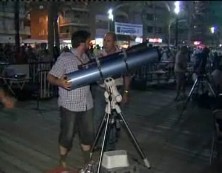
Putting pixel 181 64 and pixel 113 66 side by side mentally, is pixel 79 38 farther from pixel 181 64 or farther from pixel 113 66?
pixel 181 64

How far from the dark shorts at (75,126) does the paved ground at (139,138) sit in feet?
1.77

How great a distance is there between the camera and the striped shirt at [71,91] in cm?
405

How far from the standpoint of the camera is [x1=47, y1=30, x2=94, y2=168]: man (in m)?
4.06

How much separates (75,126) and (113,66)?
3.51ft

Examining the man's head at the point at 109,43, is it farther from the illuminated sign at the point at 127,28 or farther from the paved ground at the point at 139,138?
the paved ground at the point at 139,138

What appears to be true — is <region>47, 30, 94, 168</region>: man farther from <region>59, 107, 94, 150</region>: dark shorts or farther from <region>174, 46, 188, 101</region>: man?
<region>174, 46, 188, 101</region>: man

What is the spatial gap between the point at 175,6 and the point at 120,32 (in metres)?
4.43

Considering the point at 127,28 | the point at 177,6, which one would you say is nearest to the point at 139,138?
the point at 127,28

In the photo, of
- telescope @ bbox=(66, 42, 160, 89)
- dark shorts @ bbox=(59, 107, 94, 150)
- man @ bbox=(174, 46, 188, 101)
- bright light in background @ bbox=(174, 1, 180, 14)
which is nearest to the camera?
bright light in background @ bbox=(174, 1, 180, 14)

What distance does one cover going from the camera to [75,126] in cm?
429

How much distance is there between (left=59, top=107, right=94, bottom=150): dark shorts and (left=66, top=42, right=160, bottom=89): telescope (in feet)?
2.35

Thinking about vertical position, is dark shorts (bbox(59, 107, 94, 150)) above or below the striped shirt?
below

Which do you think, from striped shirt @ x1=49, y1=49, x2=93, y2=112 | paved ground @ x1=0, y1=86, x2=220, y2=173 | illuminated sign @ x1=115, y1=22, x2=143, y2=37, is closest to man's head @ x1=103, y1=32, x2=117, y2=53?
illuminated sign @ x1=115, y1=22, x2=143, y2=37

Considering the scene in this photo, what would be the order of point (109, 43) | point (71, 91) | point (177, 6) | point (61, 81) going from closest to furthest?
point (177, 6), point (61, 81), point (71, 91), point (109, 43)
